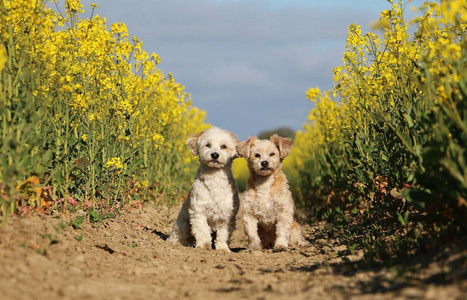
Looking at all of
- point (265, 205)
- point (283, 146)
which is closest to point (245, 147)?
point (283, 146)

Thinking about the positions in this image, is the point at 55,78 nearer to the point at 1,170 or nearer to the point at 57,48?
the point at 57,48

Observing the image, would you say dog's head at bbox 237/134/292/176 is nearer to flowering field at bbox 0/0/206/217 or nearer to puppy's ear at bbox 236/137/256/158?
puppy's ear at bbox 236/137/256/158

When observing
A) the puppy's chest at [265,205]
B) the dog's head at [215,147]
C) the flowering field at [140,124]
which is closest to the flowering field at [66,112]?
the flowering field at [140,124]

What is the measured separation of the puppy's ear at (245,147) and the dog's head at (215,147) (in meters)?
0.12

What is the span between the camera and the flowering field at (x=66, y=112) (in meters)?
5.62

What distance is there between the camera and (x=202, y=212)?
764cm

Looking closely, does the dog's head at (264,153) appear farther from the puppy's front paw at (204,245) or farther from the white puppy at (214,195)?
the puppy's front paw at (204,245)

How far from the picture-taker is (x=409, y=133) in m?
6.41

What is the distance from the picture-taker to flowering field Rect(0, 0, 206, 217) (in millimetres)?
5617

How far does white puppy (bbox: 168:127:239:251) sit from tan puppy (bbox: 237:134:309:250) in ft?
0.67

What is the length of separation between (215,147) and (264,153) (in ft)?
Result: 2.18

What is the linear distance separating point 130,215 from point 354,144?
11.7 ft

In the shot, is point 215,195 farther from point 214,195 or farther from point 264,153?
point 264,153

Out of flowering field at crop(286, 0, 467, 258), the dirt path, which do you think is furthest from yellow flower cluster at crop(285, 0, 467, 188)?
the dirt path
